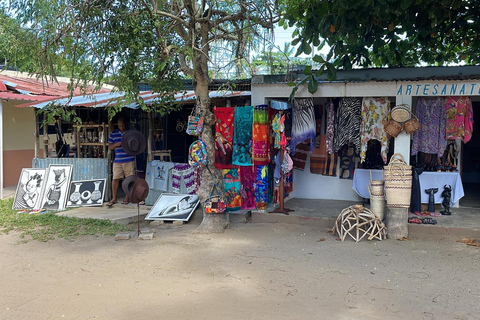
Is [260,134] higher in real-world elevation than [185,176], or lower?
higher

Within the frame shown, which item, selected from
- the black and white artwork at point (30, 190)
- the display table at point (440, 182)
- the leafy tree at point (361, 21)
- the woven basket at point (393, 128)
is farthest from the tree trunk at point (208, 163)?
the black and white artwork at point (30, 190)

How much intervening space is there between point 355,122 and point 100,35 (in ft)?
15.2

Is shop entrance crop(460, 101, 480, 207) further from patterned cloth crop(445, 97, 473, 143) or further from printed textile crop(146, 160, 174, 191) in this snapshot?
printed textile crop(146, 160, 174, 191)

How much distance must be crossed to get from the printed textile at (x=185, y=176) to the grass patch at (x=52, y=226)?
168 cm

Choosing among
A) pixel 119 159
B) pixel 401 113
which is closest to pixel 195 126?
pixel 119 159

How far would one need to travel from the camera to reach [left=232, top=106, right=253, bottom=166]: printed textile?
26.3ft

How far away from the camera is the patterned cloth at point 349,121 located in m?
8.00

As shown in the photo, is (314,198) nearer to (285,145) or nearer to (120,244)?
(285,145)

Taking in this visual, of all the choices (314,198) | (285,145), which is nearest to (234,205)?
(285,145)

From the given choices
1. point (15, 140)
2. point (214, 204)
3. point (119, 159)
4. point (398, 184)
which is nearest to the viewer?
point (398, 184)

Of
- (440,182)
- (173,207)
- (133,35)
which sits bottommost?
(173,207)

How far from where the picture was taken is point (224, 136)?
26.7 feet

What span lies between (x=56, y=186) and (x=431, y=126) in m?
7.57

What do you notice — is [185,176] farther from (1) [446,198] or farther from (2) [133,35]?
(1) [446,198]
